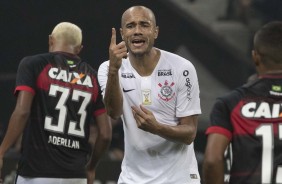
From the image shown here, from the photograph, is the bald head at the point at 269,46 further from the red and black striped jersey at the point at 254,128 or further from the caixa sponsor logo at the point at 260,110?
the caixa sponsor logo at the point at 260,110

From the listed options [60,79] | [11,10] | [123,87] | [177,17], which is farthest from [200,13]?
[123,87]

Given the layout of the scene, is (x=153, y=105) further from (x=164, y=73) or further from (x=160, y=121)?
(x=164, y=73)

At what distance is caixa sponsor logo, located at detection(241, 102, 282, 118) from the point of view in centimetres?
456

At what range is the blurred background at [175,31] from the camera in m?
10.6

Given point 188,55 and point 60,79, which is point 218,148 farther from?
point 188,55

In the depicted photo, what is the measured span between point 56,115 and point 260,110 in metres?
2.43

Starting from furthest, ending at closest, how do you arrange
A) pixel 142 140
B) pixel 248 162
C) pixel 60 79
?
1. pixel 60 79
2. pixel 142 140
3. pixel 248 162

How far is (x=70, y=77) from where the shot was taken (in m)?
6.82

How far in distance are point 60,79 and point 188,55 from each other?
4.03 metres

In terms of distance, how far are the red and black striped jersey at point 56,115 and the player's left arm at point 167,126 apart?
1142mm

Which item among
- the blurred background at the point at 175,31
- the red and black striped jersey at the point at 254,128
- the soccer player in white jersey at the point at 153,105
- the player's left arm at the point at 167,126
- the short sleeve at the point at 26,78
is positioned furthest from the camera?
the blurred background at the point at 175,31

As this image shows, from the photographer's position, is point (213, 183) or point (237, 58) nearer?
point (213, 183)

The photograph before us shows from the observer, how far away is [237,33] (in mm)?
10766

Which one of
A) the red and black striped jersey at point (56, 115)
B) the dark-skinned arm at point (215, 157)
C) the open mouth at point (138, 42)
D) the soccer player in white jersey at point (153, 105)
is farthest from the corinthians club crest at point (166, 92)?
the dark-skinned arm at point (215, 157)
